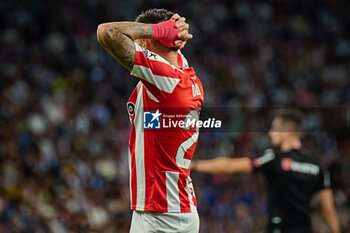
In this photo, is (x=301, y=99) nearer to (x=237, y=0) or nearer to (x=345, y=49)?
(x=345, y=49)

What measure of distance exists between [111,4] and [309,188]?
9.24 metres

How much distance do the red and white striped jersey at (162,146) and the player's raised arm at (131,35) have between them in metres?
0.11

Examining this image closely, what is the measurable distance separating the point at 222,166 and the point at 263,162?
21.8 inches

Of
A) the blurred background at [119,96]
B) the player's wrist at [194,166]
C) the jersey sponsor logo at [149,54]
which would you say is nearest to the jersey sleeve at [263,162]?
the player's wrist at [194,166]

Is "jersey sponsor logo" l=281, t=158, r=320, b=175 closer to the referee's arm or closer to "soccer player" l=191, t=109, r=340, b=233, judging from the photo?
"soccer player" l=191, t=109, r=340, b=233

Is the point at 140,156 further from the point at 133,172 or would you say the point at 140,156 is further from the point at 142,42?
the point at 142,42

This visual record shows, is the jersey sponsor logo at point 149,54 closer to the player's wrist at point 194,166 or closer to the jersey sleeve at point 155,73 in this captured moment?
the jersey sleeve at point 155,73

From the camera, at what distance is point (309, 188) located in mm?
5551

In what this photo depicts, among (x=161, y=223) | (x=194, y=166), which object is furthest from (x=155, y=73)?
(x=194, y=166)

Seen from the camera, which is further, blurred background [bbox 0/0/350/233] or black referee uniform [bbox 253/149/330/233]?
blurred background [bbox 0/0/350/233]

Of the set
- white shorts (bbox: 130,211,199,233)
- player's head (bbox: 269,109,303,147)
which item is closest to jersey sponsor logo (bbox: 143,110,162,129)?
white shorts (bbox: 130,211,199,233)

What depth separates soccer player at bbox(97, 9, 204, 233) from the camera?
10.5 feet

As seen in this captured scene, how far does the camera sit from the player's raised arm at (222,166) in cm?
499

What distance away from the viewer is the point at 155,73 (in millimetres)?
3166
